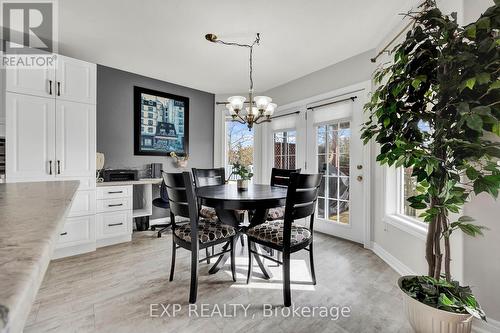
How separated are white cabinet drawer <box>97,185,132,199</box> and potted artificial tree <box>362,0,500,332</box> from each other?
307 centimetres

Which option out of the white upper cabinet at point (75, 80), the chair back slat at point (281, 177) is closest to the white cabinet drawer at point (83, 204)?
the white upper cabinet at point (75, 80)

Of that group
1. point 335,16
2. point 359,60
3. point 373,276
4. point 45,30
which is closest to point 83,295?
point 373,276

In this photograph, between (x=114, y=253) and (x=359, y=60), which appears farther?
(x=359, y=60)

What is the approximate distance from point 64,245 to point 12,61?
2037mm

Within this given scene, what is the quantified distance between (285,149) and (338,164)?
1059 millimetres

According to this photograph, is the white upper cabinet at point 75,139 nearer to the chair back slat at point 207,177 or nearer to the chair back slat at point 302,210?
the chair back slat at point 207,177

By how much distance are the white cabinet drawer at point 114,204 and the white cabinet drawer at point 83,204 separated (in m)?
0.08

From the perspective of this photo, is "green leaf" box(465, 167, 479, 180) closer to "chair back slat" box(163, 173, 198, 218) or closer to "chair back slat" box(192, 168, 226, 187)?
"chair back slat" box(163, 173, 198, 218)

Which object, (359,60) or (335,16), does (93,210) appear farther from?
(359,60)

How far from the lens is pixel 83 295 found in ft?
6.40

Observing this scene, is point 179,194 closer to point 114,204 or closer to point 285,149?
point 114,204

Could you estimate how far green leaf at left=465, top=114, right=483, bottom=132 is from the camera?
1.04 metres

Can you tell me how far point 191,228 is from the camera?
6.16 ft

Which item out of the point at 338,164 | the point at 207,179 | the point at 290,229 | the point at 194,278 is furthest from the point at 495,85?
the point at 207,179
